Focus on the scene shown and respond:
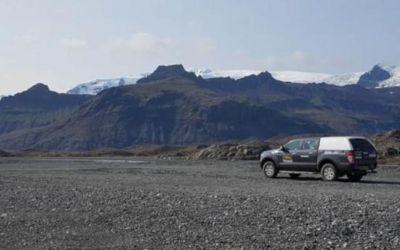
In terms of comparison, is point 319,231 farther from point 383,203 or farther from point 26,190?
point 26,190

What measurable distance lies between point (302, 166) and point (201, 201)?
1320 cm

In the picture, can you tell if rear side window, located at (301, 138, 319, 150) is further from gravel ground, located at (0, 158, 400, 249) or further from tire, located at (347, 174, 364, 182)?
gravel ground, located at (0, 158, 400, 249)

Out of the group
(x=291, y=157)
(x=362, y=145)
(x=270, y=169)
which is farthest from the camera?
(x=270, y=169)

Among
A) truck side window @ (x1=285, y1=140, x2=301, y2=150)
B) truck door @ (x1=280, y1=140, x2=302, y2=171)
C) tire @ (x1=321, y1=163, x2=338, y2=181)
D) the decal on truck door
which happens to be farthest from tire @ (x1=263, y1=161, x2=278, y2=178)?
tire @ (x1=321, y1=163, x2=338, y2=181)

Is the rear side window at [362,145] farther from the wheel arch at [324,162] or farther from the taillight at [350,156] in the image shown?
the wheel arch at [324,162]

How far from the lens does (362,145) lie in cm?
2791

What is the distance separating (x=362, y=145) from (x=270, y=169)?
14.9ft

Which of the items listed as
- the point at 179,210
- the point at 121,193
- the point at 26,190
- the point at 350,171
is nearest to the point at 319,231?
the point at 179,210

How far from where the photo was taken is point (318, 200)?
16672mm

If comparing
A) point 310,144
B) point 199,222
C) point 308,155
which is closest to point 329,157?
point 308,155

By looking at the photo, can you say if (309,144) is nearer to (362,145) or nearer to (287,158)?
(287,158)

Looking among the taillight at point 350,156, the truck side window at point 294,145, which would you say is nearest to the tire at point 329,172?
the taillight at point 350,156

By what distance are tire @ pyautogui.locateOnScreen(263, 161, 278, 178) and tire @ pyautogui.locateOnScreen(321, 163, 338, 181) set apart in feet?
9.02

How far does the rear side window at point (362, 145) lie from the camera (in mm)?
27591
